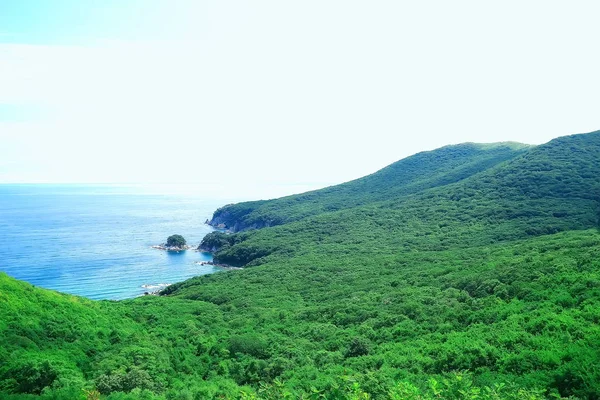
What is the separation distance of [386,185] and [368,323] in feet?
348

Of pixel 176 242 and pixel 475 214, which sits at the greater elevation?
pixel 475 214

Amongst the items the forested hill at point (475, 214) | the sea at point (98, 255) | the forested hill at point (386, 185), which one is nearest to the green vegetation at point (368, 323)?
the forested hill at point (475, 214)

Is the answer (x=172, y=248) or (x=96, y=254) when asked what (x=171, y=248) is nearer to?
(x=172, y=248)

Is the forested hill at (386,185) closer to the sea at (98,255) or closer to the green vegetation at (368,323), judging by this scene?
the sea at (98,255)

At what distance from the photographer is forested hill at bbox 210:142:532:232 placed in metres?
124

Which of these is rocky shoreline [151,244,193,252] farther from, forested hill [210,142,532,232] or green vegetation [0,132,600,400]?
green vegetation [0,132,600,400]

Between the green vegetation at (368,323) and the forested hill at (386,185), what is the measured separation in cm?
4087

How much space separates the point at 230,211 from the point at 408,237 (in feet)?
304

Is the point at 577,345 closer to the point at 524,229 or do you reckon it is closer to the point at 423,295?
the point at 423,295


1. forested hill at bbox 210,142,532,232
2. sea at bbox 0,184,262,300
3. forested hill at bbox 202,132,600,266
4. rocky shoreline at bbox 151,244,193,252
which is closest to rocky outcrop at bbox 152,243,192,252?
rocky shoreline at bbox 151,244,193,252

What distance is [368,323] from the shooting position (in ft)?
117

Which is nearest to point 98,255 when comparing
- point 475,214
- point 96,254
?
point 96,254

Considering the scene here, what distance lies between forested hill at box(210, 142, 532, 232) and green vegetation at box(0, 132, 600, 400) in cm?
4087

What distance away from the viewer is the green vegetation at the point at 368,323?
18.5 meters
